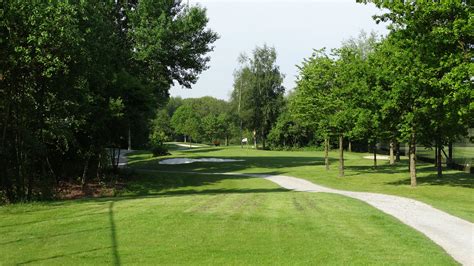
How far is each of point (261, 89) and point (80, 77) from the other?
5541 centimetres

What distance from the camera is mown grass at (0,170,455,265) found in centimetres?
820

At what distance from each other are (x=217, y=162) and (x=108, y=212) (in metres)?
31.2

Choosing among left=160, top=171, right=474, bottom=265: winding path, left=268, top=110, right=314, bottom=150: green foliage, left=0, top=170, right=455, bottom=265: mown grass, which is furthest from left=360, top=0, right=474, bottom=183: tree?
left=268, top=110, right=314, bottom=150: green foliage

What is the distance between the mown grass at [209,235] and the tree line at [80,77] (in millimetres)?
4360

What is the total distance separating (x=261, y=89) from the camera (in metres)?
72.6

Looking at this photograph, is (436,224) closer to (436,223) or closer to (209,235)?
(436,223)

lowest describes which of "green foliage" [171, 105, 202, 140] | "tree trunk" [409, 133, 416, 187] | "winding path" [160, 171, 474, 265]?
"winding path" [160, 171, 474, 265]

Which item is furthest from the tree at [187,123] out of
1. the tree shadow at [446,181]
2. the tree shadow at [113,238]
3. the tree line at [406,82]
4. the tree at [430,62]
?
the tree shadow at [113,238]

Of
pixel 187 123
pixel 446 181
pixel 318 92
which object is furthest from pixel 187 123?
pixel 446 181

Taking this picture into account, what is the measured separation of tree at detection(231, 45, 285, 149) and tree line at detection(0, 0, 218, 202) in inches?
1463

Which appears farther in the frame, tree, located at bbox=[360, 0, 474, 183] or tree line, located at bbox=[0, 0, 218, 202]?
tree, located at bbox=[360, 0, 474, 183]

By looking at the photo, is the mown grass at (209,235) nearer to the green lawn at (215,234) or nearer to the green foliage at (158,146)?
the green lawn at (215,234)

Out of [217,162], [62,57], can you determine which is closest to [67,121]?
[62,57]

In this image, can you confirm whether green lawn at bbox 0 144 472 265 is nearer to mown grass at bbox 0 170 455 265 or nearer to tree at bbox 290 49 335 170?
mown grass at bbox 0 170 455 265
